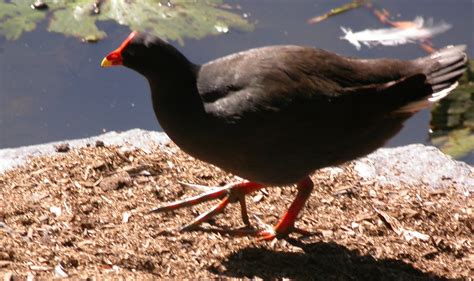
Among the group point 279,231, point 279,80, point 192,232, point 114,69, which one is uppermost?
point 279,80

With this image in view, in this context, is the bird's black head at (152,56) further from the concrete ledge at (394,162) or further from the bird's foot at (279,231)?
the concrete ledge at (394,162)

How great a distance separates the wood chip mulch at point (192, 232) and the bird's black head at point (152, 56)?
2.48 ft

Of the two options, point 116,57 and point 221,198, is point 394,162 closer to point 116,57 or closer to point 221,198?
point 221,198

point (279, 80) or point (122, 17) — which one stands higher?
point (279, 80)

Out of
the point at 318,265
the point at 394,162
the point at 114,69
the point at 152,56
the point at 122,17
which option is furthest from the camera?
the point at 122,17

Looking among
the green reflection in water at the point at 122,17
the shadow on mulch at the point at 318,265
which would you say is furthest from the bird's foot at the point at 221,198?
the green reflection in water at the point at 122,17

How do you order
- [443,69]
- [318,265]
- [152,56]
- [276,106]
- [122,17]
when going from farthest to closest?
[122,17] < [443,69] < [152,56] < [318,265] < [276,106]

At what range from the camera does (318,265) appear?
467cm

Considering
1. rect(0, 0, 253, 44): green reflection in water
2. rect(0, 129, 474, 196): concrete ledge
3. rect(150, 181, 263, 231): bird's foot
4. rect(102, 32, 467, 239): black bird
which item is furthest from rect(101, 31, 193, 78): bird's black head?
rect(0, 0, 253, 44): green reflection in water

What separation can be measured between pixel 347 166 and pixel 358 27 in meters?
2.51

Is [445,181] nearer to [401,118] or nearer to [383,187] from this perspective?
[383,187]

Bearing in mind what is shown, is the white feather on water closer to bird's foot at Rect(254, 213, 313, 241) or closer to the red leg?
the red leg

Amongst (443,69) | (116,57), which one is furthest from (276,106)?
(443,69)

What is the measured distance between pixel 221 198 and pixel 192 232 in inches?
13.4
